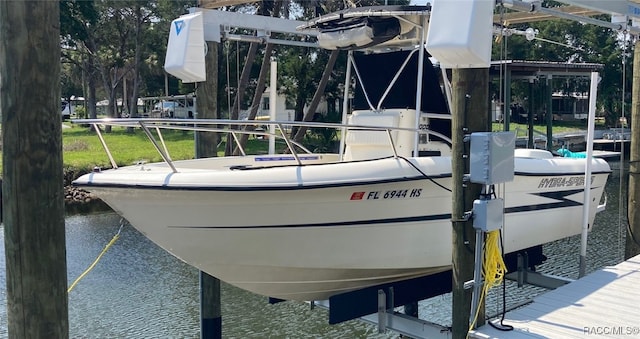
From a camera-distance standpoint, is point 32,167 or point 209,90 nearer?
point 32,167

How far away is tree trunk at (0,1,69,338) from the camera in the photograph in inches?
142

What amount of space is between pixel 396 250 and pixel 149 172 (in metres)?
2.29

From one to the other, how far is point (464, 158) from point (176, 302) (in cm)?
648

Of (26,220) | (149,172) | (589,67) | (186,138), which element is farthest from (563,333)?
(186,138)

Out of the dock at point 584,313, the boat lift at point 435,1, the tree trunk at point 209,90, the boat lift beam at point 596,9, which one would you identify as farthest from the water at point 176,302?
the tree trunk at point 209,90

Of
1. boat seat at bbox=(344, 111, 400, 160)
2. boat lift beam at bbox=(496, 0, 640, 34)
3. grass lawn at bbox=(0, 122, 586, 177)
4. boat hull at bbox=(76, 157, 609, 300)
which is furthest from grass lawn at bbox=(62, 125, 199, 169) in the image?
boat lift beam at bbox=(496, 0, 640, 34)

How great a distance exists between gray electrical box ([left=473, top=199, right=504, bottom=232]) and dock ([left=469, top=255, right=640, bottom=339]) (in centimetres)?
88

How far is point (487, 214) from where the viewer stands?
4.55m

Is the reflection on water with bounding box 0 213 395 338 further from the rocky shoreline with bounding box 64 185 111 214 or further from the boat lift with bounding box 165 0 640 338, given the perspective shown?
the rocky shoreline with bounding box 64 185 111 214

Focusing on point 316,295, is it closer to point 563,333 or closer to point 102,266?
point 563,333

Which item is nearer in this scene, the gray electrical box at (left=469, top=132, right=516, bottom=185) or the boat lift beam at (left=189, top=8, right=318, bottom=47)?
the gray electrical box at (left=469, top=132, right=516, bottom=185)

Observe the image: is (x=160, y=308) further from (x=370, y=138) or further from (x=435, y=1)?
(x=435, y=1)

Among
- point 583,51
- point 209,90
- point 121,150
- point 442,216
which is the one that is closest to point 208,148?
point 209,90

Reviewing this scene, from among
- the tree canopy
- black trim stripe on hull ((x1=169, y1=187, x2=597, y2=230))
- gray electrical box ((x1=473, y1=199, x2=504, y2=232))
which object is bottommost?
black trim stripe on hull ((x1=169, y1=187, x2=597, y2=230))
